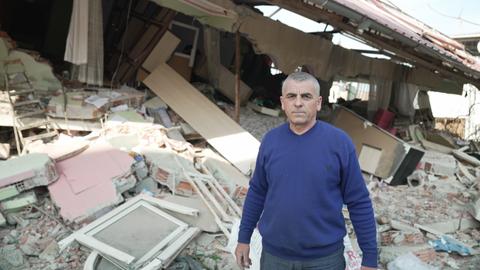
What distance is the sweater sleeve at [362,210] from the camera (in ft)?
5.93

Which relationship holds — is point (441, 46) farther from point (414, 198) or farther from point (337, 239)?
point (337, 239)

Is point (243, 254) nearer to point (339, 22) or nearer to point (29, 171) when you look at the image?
point (29, 171)

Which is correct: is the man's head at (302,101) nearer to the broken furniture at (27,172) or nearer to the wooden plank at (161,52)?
the broken furniture at (27,172)

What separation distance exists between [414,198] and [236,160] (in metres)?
3.06

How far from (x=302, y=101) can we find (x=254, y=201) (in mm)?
658

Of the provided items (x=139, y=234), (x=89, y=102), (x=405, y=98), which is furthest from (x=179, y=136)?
(x=405, y=98)

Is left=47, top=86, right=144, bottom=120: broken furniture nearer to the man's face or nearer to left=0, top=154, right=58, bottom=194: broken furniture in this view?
left=0, top=154, right=58, bottom=194: broken furniture

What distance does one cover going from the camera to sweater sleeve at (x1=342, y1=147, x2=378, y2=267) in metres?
1.81

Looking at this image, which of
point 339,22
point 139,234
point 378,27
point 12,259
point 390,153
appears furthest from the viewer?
point 390,153

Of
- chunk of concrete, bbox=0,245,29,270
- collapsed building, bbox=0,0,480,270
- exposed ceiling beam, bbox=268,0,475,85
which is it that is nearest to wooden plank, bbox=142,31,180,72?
collapsed building, bbox=0,0,480,270

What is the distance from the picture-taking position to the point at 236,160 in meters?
5.85

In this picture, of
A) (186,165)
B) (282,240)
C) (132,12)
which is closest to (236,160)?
(186,165)

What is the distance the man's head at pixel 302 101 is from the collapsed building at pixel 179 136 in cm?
134

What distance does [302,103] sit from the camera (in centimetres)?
181
